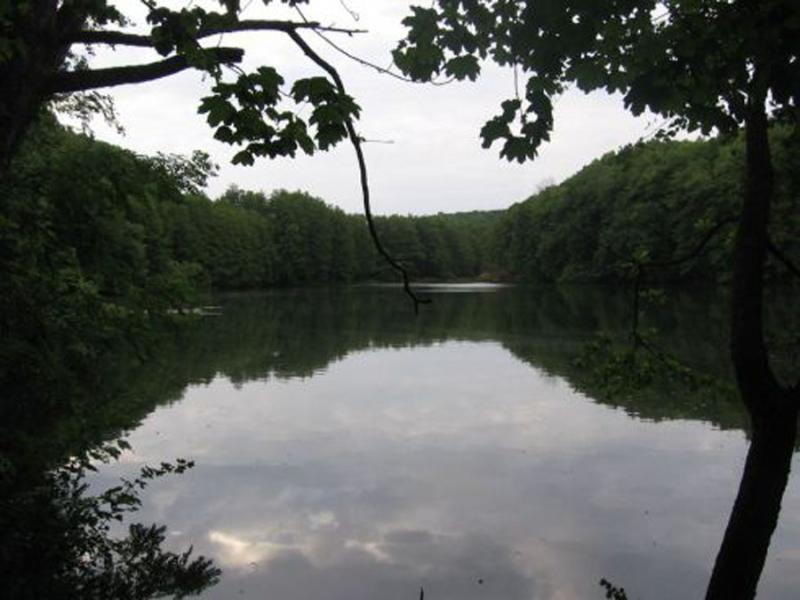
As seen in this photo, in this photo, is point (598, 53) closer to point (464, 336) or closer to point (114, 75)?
point (114, 75)

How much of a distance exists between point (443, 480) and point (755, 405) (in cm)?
947

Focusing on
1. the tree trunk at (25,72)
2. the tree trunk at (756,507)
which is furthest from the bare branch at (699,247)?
the tree trunk at (25,72)

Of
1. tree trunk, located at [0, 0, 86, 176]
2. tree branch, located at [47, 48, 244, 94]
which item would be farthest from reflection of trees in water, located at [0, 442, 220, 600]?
tree branch, located at [47, 48, 244, 94]

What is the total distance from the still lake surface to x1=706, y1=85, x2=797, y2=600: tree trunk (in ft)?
4.55

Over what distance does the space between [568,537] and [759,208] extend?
24.4 ft

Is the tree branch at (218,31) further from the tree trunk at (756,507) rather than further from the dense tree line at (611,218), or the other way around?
the dense tree line at (611,218)

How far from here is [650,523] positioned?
11.3 metres

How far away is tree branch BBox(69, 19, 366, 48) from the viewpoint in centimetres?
292

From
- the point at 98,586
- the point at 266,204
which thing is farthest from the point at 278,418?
the point at 266,204

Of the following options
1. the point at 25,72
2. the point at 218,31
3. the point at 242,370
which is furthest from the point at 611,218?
the point at 218,31

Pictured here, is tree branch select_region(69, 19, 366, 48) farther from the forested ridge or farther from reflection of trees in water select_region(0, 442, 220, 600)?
reflection of trees in water select_region(0, 442, 220, 600)

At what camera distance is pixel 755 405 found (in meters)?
4.49

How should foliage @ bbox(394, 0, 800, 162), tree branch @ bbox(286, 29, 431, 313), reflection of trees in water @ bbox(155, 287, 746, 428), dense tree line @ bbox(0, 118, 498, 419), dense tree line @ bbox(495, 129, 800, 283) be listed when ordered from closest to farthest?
tree branch @ bbox(286, 29, 431, 313) → foliage @ bbox(394, 0, 800, 162) → dense tree line @ bbox(0, 118, 498, 419) → reflection of trees in water @ bbox(155, 287, 746, 428) → dense tree line @ bbox(495, 129, 800, 283)

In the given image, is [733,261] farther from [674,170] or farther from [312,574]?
[674,170]
